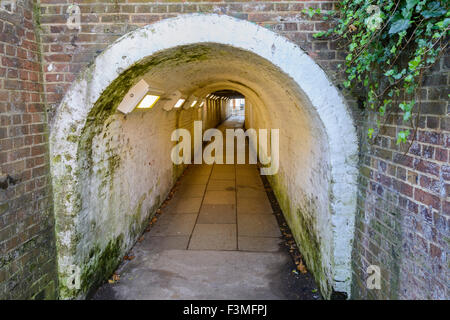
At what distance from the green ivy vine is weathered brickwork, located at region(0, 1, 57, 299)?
281 cm

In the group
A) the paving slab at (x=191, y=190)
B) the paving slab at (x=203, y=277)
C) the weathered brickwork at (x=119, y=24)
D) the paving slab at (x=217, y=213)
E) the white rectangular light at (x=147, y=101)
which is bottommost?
the paving slab at (x=203, y=277)

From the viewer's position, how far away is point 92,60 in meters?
3.42

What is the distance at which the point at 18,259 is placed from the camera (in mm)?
3025

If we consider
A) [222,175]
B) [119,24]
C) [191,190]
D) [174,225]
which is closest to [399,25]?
[119,24]

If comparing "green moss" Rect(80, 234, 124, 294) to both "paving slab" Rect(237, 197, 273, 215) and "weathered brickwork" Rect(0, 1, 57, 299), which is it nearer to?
"weathered brickwork" Rect(0, 1, 57, 299)

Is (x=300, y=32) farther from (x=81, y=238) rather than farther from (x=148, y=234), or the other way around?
(x=148, y=234)

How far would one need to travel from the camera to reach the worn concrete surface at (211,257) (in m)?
4.02

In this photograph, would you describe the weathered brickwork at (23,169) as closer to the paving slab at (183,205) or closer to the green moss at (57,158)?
the green moss at (57,158)

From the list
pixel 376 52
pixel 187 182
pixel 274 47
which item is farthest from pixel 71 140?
pixel 187 182

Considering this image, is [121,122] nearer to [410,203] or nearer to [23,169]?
[23,169]

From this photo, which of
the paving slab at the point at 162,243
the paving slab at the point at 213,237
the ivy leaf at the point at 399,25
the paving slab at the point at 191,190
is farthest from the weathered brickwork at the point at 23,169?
the paving slab at the point at 191,190

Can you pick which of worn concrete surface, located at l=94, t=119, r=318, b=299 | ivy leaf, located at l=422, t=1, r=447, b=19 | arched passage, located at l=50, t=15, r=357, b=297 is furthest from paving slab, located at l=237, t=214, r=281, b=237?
ivy leaf, located at l=422, t=1, r=447, b=19

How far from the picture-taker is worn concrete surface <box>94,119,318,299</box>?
402 centimetres

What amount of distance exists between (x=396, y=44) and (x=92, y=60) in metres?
2.89
